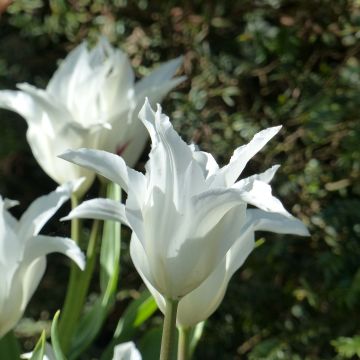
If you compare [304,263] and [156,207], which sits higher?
[156,207]

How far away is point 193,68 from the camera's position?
2.01 meters

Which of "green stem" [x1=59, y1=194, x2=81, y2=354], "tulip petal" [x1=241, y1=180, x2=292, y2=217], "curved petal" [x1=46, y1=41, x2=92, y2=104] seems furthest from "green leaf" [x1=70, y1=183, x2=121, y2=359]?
"tulip petal" [x1=241, y1=180, x2=292, y2=217]

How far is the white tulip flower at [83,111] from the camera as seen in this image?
4.56 ft

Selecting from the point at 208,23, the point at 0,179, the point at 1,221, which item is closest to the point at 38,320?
the point at 0,179

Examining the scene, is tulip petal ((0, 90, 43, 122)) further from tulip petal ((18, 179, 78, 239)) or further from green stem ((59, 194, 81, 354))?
tulip petal ((18, 179, 78, 239))

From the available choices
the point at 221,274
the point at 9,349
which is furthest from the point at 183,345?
the point at 9,349

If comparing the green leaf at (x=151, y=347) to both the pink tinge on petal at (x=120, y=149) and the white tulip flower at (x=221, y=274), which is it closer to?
the pink tinge on petal at (x=120, y=149)

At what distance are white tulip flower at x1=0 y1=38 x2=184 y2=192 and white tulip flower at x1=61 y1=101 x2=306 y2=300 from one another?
49 cm

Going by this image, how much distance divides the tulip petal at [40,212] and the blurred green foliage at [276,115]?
679mm

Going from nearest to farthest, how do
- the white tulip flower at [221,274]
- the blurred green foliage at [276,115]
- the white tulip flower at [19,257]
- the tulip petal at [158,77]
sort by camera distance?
the white tulip flower at [221,274] → the white tulip flower at [19,257] → the tulip petal at [158,77] → the blurred green foliage at [276,115]

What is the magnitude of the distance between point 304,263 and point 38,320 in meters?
0.64

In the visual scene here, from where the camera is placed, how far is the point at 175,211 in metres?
0.85

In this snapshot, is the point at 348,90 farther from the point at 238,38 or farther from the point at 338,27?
the point at 238,38

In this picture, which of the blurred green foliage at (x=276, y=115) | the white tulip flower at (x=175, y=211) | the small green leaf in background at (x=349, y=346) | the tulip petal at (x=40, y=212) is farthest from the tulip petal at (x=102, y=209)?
the blurred green foliage at (x=276, y=115)
